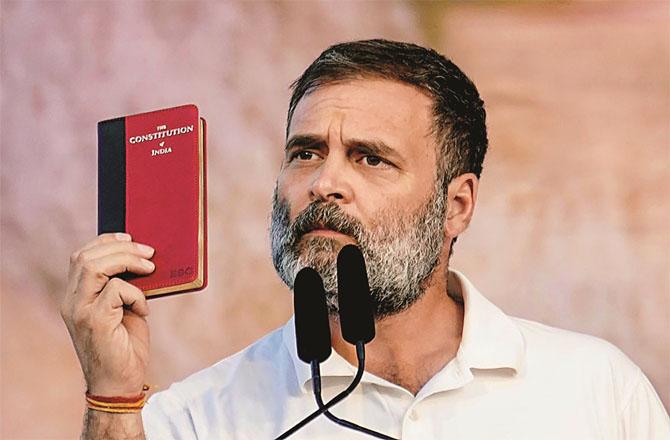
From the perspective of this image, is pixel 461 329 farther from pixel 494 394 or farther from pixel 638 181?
pixel 638 181

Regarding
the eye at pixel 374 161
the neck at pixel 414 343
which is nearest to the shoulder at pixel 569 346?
the neck at pixel 414 343

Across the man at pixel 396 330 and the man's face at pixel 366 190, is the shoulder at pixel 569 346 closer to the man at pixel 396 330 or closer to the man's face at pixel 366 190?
the man at pixel 396 330

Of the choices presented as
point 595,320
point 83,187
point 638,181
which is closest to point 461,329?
point 595,320

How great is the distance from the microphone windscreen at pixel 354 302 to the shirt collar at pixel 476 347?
0.43m

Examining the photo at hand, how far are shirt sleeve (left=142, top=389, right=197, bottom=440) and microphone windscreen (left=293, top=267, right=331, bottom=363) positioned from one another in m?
0.48

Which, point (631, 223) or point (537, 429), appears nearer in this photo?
point (537, 429)

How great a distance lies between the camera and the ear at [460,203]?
7.06 feet

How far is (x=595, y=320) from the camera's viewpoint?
7.84 ft

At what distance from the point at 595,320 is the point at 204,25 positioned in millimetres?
960

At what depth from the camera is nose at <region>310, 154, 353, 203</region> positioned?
190cm

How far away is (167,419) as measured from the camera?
2.00 m

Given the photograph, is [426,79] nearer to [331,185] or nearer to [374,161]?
[374,161]

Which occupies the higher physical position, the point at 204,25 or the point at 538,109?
the point at 204,25

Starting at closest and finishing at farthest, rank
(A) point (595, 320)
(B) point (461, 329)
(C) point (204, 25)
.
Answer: (B) point (461, 329)
(A) point (595, 320)
(C) point (204, 25)
